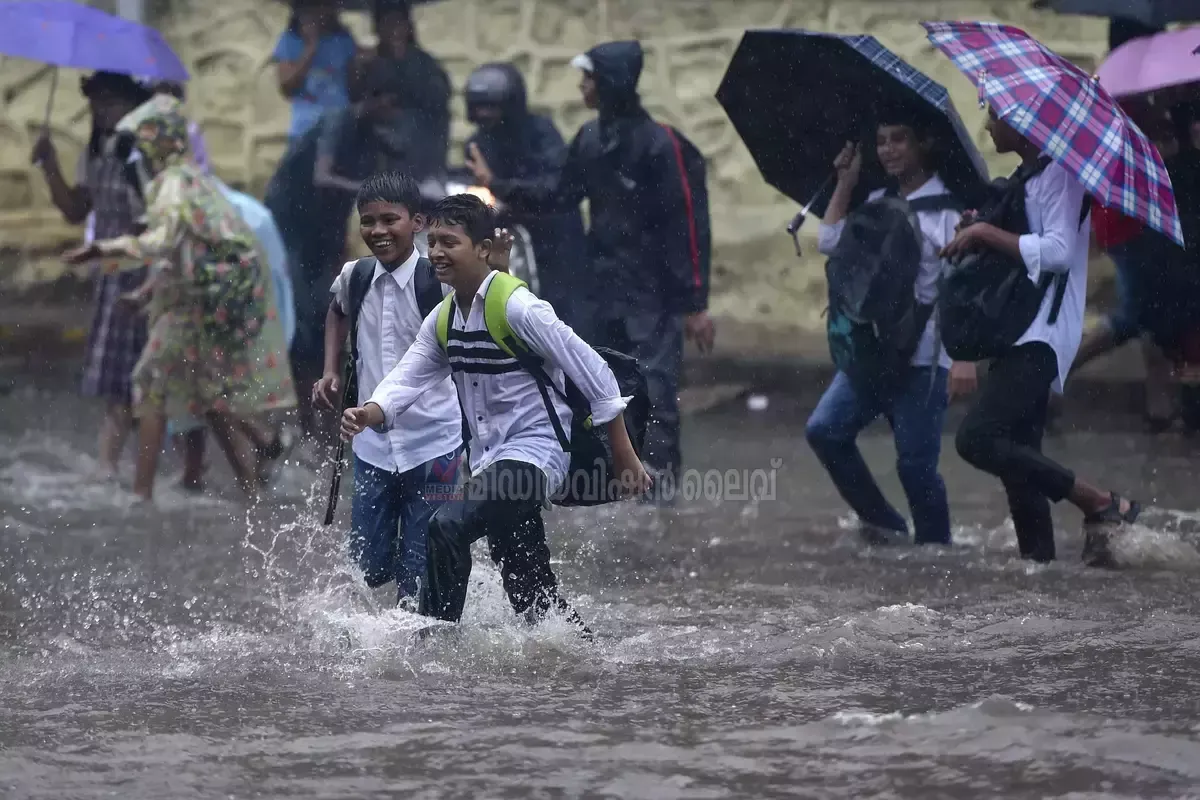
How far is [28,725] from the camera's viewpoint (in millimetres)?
5062

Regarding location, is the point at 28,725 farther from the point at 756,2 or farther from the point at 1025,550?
the point at 756,2

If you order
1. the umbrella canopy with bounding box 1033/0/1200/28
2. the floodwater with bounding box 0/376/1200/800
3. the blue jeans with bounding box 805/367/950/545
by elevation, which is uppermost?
the umbrella canopy with bounding box 1033/0/1200/28

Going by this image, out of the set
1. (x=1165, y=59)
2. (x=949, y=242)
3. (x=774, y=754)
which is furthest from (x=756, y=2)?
(x=774, y=754)

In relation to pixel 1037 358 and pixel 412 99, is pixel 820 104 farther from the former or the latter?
pixel 412 99

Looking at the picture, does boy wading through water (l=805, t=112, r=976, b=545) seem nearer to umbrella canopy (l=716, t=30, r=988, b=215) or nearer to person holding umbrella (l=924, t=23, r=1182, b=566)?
umbrella canopy (l=716, t=30, r=988, b=215)

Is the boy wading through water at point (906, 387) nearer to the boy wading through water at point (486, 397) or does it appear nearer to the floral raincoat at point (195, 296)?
the boy wading through water at point (486, 397)

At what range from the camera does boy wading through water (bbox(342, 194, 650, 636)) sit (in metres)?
5.31

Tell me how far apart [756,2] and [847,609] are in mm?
6712

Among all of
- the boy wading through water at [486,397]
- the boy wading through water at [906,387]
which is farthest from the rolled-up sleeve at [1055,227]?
the boy wading through water at [486,397]

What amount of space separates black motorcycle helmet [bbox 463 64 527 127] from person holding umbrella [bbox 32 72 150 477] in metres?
1.66

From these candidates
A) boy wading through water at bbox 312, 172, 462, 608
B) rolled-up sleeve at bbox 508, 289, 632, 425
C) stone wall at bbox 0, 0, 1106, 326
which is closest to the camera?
rolled-up sleeve at bbox 508, 289, 632, 425

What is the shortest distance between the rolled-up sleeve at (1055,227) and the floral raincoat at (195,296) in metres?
3.77

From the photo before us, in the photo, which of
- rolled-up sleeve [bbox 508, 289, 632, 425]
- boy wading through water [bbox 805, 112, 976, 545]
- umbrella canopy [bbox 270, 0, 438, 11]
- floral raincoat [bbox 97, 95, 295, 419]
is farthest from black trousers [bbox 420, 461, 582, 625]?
umbrella canopy [bbox 270, 0, 438, 11]

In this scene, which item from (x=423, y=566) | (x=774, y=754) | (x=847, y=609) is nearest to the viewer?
(x=774, y=754)
